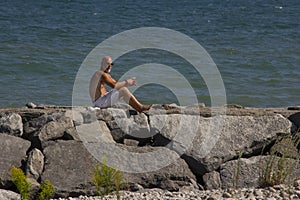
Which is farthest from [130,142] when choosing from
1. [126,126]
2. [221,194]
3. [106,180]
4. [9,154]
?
[106,180]

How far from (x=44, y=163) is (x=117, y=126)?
117 centimetres

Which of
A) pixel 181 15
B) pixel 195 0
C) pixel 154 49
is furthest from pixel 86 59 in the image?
pixel 195 0

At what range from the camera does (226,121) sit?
983cm

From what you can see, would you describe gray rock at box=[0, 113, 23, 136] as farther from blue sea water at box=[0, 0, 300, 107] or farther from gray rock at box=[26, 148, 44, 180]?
blue sea water at box=[0, 0, 300, 107]

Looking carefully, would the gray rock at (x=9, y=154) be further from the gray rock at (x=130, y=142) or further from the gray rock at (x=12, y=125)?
the gray rock at (x=130, y=142)

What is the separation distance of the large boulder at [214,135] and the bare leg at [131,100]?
64 centimetres

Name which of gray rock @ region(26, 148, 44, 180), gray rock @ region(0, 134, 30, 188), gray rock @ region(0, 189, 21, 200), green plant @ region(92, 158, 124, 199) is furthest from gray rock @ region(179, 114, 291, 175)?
gray rock @ region(0, 189, 21, 200)

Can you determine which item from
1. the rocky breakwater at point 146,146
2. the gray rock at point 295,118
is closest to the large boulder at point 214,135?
the rocky breakwater at point 146,146

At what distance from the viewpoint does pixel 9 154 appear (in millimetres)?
9461

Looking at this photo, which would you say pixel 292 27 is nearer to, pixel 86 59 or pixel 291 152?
pixel 86 59

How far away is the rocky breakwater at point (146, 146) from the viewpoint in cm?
928

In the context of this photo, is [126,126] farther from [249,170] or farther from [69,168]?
[249,170]

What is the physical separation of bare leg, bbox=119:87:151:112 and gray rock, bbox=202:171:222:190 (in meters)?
1.57

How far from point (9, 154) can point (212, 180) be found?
2.80 m
